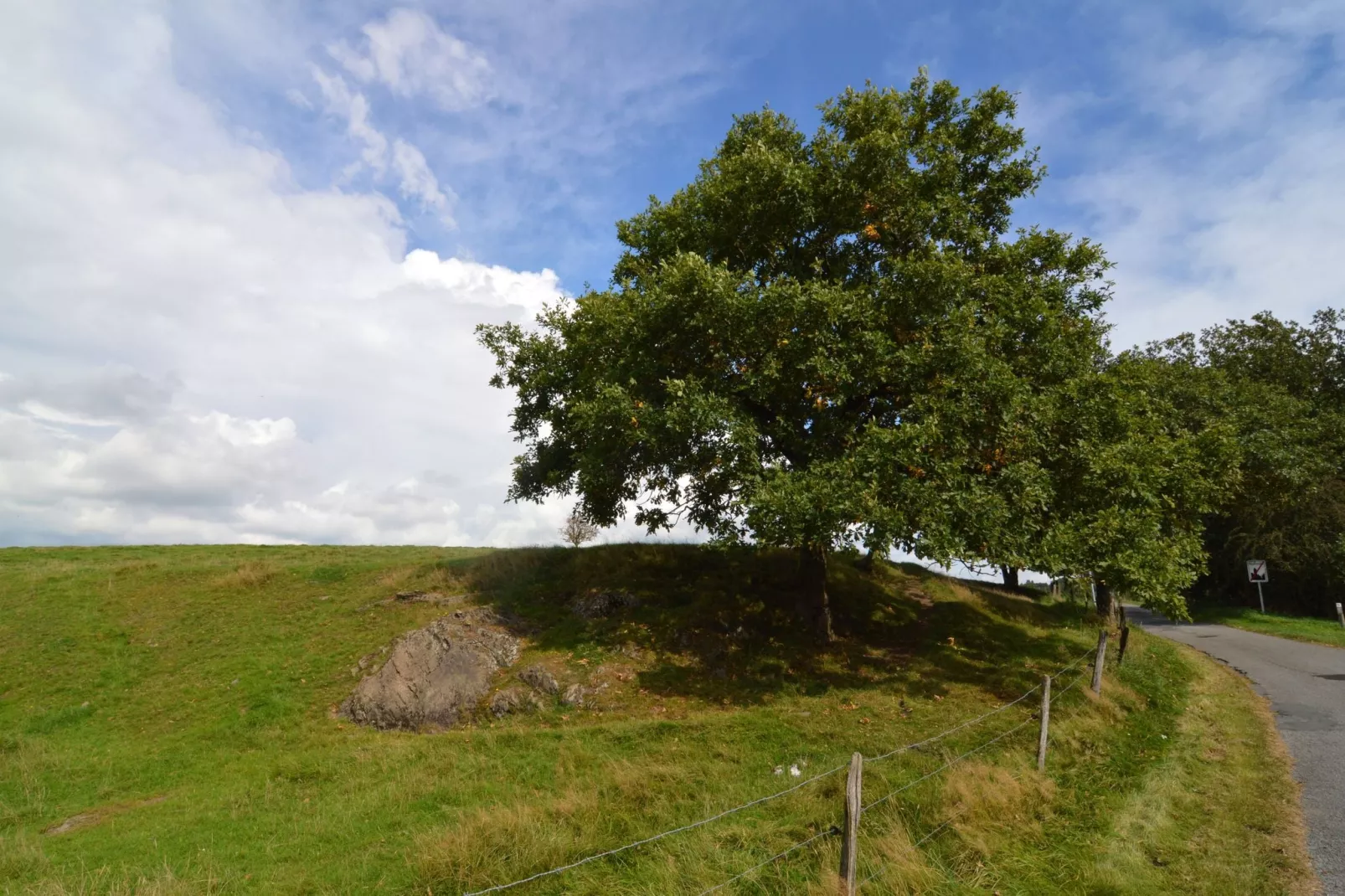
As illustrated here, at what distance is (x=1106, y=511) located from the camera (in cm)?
1608

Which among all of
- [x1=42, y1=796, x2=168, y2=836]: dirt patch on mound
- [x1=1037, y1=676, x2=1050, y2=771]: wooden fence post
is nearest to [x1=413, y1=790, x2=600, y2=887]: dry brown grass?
[x1=1037, y1=676, x2=1050, y2=771]: wooden fence post

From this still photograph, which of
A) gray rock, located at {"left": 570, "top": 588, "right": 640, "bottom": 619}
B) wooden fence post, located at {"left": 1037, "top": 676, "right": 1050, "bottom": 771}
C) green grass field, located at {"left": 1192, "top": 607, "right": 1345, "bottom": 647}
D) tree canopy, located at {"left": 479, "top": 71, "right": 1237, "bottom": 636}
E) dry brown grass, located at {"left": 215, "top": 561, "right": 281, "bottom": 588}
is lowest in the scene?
green grass field, located at {"left": 1192, "top": 607, "right": 1345, "bottom": 647}

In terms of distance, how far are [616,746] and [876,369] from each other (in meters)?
10.6

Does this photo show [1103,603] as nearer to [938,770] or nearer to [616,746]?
[938,770]

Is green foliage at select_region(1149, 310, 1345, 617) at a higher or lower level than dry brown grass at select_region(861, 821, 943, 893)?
higher

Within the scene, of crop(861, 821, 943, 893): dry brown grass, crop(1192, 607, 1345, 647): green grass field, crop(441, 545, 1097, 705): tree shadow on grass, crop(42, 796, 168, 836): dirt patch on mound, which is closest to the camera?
crop(861, 821, 943, 893): dry brown grass

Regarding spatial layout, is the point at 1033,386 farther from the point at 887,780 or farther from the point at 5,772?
the point at 5,772

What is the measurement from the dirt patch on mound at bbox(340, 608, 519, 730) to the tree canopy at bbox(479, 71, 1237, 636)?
5.61m

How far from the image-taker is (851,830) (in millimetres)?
6852

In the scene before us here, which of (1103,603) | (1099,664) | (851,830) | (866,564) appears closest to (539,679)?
(851,830)

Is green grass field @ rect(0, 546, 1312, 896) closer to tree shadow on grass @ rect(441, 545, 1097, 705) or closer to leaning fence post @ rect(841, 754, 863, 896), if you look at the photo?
tree shadow on grass @ rect(441, 545, 1097, 705)

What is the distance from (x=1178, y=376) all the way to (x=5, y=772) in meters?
46.2

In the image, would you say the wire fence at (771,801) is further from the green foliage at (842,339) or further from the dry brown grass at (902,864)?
the green foliage at (842,339)

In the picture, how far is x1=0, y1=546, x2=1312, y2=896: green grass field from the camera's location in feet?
28.0
